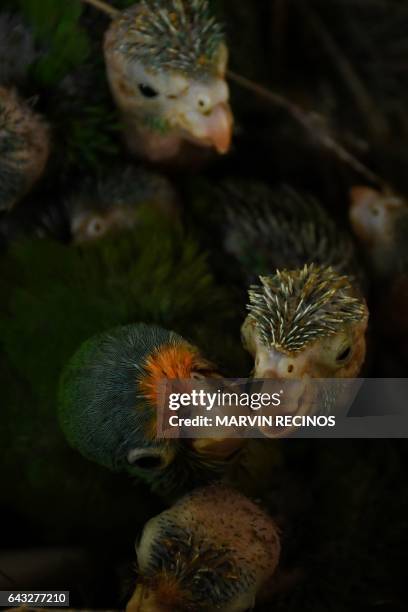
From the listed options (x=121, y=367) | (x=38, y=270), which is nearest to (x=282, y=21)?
(x=38, y=270)

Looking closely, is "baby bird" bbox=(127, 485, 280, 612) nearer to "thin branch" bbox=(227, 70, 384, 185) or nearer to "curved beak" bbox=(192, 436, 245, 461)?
"curved beak" bbox=(192, 436, 245, 461)

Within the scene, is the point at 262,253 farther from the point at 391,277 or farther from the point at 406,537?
the point at 406,537

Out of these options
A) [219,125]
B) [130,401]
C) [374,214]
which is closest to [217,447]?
[130,401]

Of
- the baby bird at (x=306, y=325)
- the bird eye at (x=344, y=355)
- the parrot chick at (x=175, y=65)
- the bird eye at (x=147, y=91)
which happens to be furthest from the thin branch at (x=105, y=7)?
the bird eye at (x=344, y=355)

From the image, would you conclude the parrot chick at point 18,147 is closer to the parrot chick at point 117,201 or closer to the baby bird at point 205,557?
the parrot chick at point 117,201

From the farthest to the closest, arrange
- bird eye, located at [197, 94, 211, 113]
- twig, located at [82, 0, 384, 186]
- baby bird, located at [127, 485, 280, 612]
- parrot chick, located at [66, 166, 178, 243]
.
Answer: twig, located at [82, 0, 384, 186], parrot chick, located at [66, 166, 178, 243], bird eye, located at [197, 94, 211, 113], baby bird, located at [127, 485, 280, 612]

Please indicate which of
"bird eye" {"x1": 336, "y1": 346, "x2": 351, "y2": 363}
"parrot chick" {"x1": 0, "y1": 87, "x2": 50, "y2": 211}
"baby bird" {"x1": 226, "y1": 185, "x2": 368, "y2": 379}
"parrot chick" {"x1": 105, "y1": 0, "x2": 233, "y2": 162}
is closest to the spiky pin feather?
"parrot chick" {"x1": 105, "y1": 0, "x2": 233, "y2": 162}
